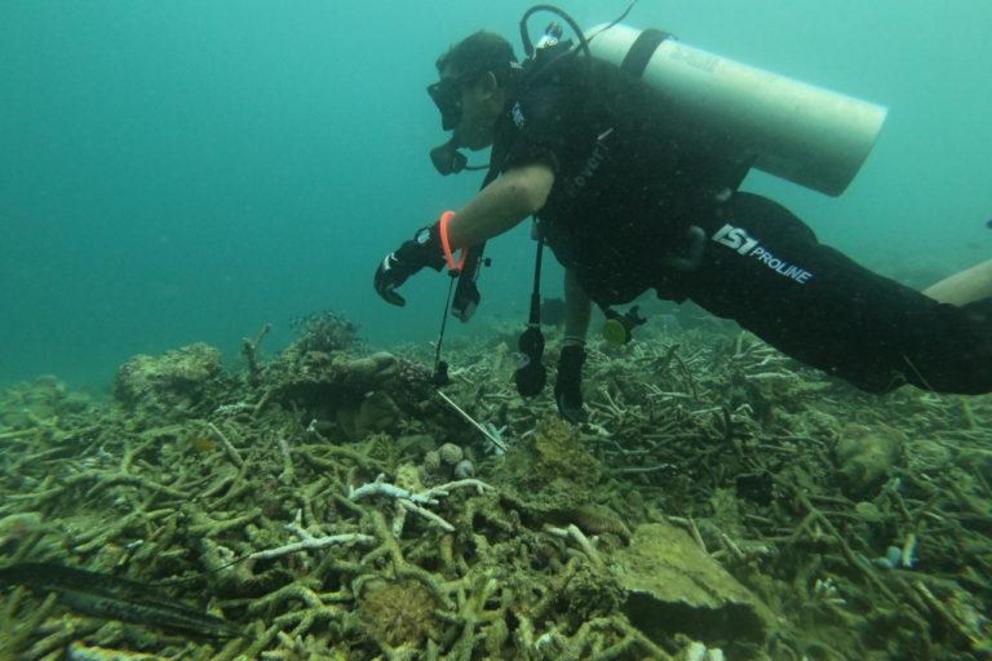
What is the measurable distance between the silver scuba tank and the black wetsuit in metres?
0.22

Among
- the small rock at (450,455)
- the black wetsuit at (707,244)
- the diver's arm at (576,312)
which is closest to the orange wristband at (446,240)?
the black wetsuit at (707,244)

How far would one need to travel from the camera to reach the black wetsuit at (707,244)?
124 inches

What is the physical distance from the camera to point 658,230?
3.62 m

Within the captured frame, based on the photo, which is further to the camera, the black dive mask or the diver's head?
the black dive mask

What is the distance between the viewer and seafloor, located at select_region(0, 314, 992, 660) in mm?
2170

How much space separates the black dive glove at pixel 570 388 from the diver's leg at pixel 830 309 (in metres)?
1.31

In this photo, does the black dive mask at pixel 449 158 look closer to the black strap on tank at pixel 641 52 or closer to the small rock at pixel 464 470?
the black strap on tank at pixel 641 52

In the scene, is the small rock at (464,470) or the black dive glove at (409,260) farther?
the black dive glove at (409,260)

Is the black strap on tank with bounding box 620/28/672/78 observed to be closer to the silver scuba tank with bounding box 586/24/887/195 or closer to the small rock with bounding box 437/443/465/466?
the silver scuba tank with bounding box 586/24/887/195

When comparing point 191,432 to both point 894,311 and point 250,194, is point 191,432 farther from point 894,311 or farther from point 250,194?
point 250,194

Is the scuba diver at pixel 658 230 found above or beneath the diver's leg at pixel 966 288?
above

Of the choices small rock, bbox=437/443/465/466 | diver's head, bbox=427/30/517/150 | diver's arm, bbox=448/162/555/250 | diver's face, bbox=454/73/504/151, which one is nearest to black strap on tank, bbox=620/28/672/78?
diver's head, bbox=427/30/517/150

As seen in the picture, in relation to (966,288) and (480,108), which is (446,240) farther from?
(966,288)

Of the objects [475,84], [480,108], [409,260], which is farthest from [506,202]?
[475,84]
